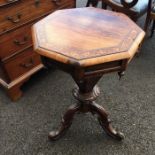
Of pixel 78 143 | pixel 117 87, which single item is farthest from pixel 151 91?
pixel 78 143

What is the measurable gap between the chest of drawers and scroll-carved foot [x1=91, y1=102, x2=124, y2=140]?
2.16 ft

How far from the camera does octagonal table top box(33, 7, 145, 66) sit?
32.2 inches

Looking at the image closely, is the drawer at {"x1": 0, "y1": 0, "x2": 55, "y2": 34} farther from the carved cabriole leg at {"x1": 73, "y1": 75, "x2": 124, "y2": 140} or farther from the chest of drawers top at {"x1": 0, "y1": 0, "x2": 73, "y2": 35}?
the carved cabriole leg at {"x1": 73, "y1": 75, "x2": 124, "y2": 140}

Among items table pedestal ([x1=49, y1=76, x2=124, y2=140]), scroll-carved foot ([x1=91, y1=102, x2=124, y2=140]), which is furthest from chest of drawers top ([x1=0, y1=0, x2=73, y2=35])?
scroll-carved foot ([x1=91, y1=102, x2=124, y2=140])

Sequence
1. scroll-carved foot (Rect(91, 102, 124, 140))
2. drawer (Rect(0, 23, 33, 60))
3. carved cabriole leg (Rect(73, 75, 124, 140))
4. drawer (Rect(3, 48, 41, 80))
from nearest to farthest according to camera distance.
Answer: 1. carved cabriole leg (Rect(73, 75, 124, 140))
2. scroll-carved foot (Rect(91, 102, 124, 140))
3. drawer (Rect(0, 23, 33, 60))
4. drawer (Rect(3, 48, 41, 80))

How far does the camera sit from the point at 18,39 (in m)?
1.45

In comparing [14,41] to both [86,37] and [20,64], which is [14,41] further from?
[86,37]

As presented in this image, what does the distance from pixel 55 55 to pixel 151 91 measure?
111cm

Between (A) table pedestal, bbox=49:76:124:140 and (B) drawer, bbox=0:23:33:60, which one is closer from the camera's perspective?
(A) table pedestal, bbox=49:76:124:140

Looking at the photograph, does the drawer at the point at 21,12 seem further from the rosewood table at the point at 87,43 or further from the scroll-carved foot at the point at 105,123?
the scroll-carved foot at the point at 105,123

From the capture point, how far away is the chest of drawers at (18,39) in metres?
1.31

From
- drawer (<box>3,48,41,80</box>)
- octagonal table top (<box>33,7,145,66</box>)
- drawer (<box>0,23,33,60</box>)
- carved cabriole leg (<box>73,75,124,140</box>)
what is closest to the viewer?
octagonal table top (<box>33,7,145,66</box>)

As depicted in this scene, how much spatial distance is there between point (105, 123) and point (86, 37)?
60 cm

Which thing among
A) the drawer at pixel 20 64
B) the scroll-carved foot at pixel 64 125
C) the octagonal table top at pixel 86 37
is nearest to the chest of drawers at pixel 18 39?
the drawer at pixel 20 64
